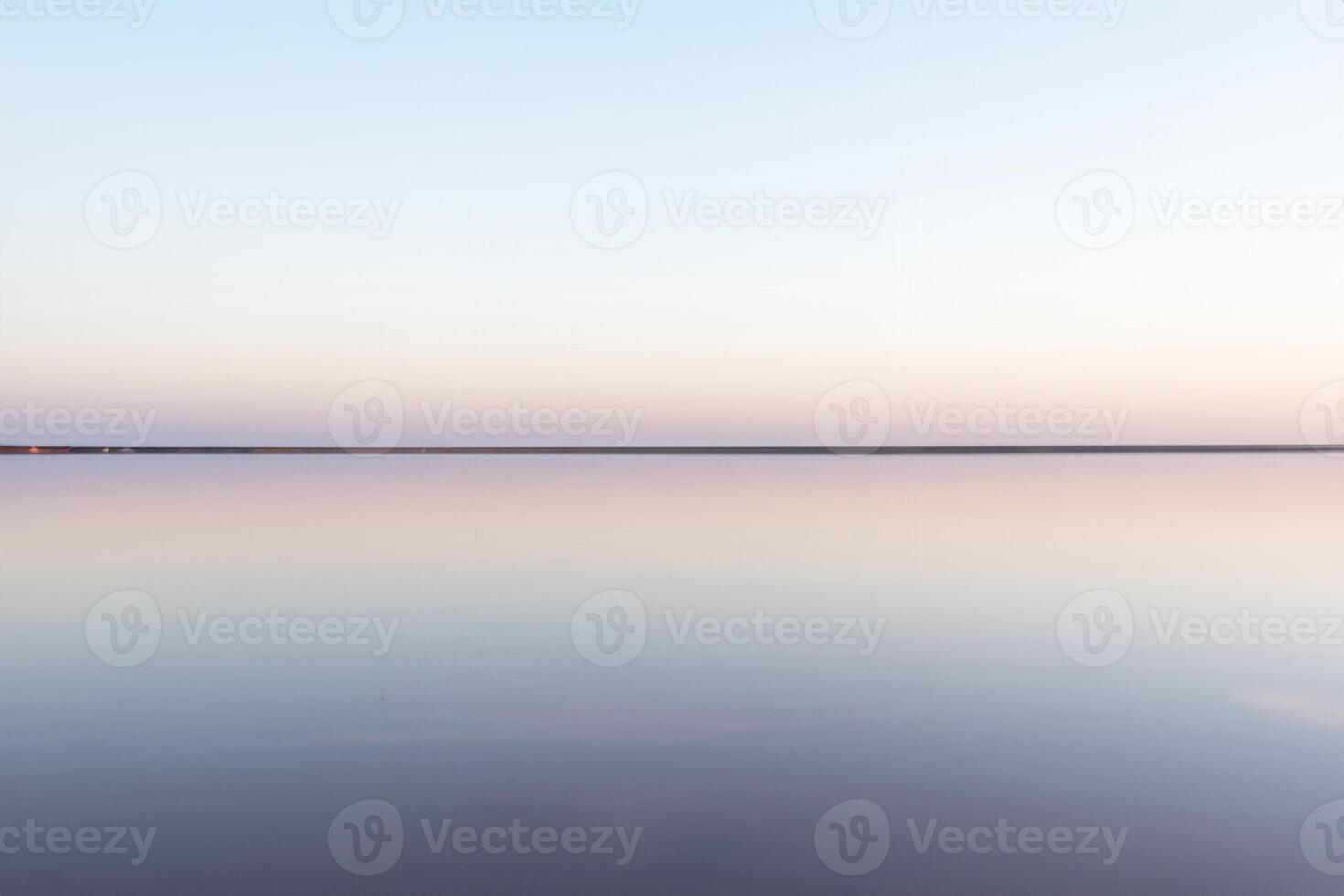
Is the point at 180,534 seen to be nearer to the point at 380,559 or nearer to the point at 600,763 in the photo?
the point at 380,559

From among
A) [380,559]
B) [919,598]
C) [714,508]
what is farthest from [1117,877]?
[714,508]

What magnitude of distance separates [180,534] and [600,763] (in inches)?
703

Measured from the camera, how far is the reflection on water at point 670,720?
5906 mm

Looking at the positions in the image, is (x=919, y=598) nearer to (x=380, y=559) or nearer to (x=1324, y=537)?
(x=380, y=559)

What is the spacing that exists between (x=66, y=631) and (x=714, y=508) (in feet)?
66.5

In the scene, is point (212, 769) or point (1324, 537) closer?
point (212, 769)

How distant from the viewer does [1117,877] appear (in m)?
5.63

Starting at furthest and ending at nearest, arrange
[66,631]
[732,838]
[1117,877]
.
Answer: [66,631] → [732,838] → [1117,877]

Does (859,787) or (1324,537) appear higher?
(1324,537)

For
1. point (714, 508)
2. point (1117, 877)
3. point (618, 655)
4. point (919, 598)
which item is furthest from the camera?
point (714, 508)

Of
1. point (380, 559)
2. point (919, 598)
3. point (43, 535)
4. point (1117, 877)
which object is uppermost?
point (43, 535)

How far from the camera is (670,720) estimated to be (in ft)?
28.8

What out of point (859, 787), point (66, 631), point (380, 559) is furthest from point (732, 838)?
A: point (380, 559)

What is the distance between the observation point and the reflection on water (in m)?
5.91
